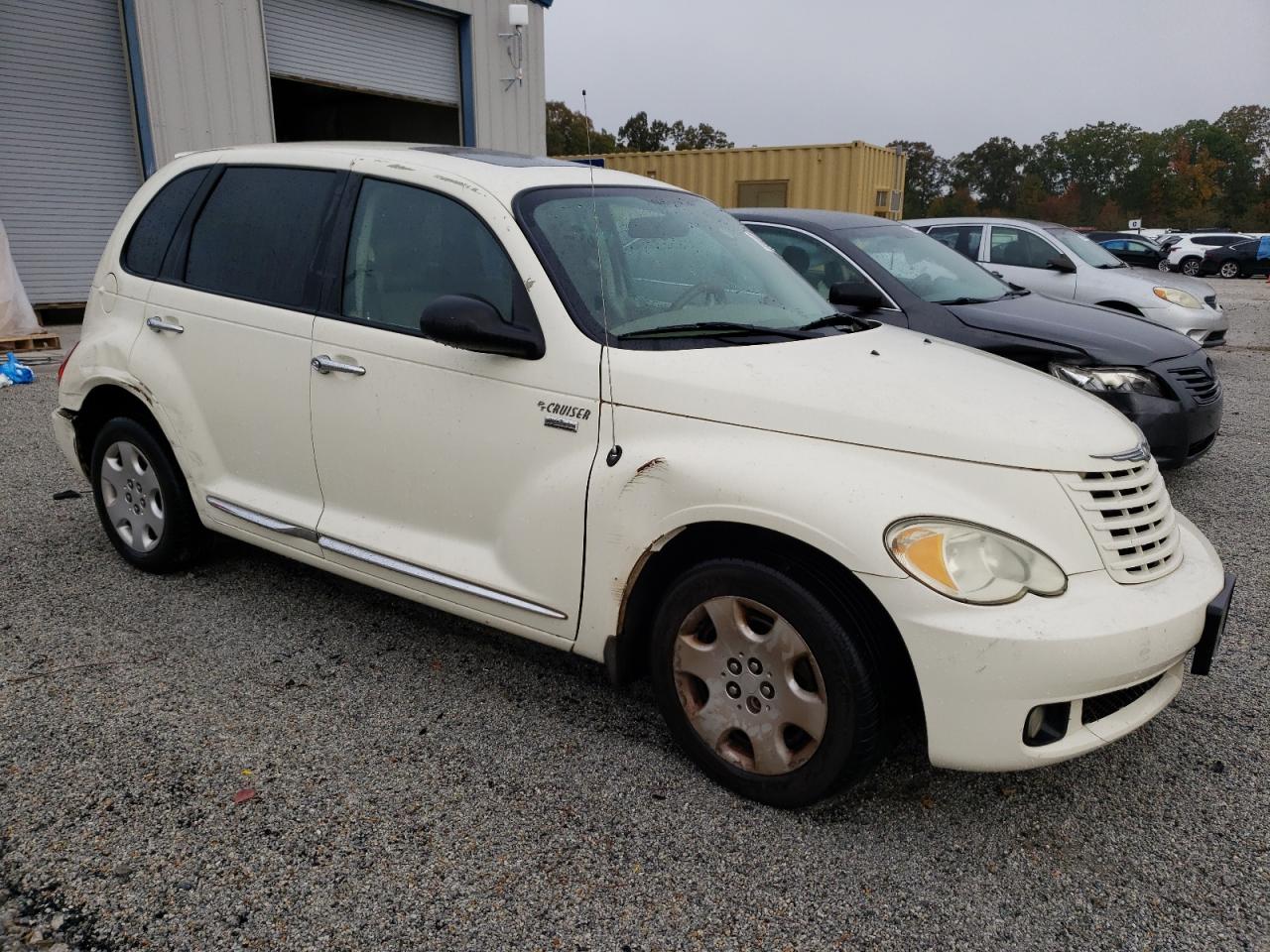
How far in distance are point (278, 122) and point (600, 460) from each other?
67.7 feet

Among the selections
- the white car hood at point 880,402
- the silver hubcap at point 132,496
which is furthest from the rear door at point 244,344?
the white car hood at point 880,402

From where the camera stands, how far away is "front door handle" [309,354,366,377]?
127 inches

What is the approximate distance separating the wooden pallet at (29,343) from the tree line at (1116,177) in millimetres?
71174

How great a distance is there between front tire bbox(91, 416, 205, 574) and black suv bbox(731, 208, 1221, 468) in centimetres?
328

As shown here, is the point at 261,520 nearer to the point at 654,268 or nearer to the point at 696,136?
the point at 654,268

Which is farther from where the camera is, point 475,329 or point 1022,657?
point 475,329

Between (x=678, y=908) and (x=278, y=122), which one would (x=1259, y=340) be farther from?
(x=278, y=122)

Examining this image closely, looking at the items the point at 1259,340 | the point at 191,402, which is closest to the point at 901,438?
the point at 191,402

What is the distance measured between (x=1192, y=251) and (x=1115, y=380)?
28.8m

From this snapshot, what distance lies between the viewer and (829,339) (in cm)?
308

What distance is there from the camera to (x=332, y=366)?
3289 mm

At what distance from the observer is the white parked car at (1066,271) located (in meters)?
9.44

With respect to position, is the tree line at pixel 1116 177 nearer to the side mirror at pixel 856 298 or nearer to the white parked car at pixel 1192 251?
the white parked car at pixel 1192 251

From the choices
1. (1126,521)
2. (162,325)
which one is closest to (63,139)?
(162,325)
